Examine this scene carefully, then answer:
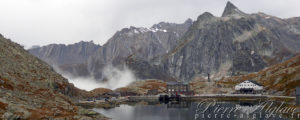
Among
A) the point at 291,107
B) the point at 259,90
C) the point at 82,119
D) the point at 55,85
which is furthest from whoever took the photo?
the point at 259,90

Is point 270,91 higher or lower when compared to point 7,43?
lower

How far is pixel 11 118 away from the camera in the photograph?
207 feet

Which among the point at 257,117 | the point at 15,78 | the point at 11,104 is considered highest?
the point at 15,78

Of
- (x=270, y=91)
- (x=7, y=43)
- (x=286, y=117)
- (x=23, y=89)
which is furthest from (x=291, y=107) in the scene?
(x=7, y=43)

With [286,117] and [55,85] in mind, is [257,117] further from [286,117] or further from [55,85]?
[55,85]

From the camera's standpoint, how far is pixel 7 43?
129m

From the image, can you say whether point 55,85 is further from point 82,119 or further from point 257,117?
point 257,117

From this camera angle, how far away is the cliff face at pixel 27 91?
7050 cm

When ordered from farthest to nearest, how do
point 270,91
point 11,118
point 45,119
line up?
point 270,91, point 45,119, point 11,118

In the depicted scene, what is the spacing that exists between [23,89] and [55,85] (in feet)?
101

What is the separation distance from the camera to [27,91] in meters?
93.7

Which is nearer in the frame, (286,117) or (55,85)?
(286,117)

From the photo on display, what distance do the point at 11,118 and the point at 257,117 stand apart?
84525mm

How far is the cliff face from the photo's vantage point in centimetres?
7050
